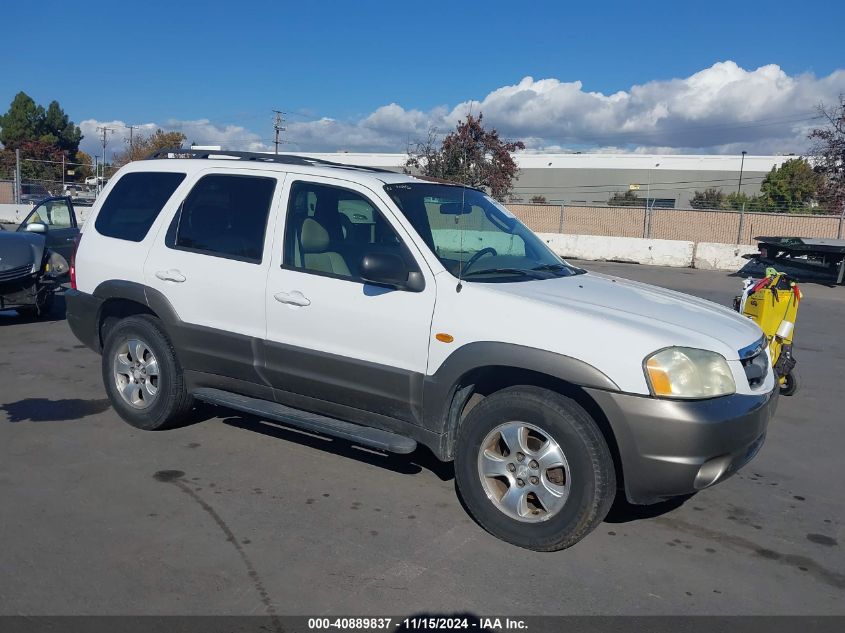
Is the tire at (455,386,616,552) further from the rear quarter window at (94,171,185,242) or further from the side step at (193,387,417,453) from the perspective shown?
the rear quarter window at (94,171,185,242)

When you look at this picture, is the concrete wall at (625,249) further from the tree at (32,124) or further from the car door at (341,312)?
the tree at (32,124)

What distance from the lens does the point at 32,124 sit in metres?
71.1

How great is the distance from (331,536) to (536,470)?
1.17m

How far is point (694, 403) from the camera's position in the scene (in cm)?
371

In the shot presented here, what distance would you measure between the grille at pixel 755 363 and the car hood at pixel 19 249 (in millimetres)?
8644

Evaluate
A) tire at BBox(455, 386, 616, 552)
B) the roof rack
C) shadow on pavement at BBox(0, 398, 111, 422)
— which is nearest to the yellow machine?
the roof rack

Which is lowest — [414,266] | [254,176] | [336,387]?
[336,387]

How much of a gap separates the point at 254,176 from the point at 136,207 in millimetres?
1198

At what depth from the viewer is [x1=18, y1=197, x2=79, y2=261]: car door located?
12250 mm

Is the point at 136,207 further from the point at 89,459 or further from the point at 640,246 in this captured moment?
the point at 640,246

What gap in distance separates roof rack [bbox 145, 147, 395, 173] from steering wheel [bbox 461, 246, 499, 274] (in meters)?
0.97

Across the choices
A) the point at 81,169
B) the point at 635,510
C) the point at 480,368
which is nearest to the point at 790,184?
the point at 635,510

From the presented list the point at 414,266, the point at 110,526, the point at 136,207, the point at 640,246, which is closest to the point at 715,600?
the point at 414,266

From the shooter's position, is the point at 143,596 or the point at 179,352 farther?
the point at 179,352
